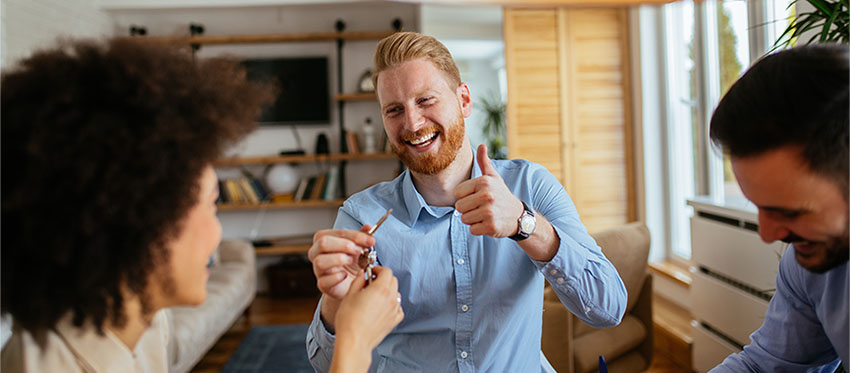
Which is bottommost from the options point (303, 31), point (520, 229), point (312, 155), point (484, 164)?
point (520, 229)

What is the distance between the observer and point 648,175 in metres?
4.47

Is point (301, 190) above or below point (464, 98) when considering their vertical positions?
below

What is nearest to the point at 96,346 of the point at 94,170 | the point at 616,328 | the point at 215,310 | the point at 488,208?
the point at 94,170

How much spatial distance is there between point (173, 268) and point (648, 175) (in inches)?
165

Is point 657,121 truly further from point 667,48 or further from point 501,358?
point 501,358

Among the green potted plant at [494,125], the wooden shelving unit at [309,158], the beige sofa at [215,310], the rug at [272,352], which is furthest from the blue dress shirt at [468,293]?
the wooden shelving unit at [309,158]

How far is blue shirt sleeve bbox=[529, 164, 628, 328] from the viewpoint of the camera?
127cm

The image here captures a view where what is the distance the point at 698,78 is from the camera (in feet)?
12.6

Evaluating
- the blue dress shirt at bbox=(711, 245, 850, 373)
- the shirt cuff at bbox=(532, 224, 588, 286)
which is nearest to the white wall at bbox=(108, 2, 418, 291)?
the shirt cuff at bbox=(532, 224, 588, 286)

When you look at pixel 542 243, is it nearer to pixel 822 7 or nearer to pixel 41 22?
pixel 822 7

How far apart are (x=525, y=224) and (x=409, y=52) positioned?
562 mm

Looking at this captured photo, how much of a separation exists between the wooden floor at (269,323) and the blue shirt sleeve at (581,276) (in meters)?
2.17

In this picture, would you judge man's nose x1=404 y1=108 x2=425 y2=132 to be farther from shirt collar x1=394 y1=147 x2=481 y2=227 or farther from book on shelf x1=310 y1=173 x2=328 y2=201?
book on shelf x1=310 y1=173 x2=328 y2=201

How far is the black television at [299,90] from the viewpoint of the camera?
5785 millimetres
